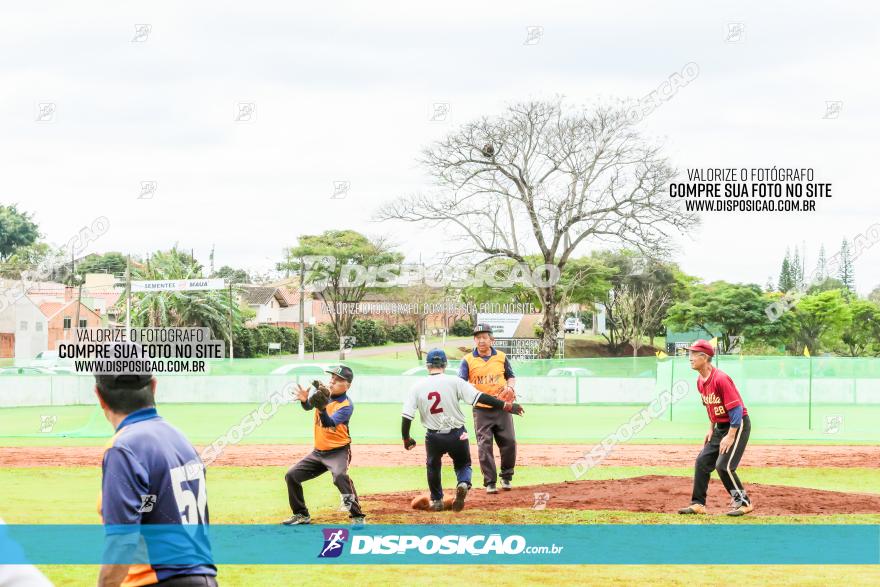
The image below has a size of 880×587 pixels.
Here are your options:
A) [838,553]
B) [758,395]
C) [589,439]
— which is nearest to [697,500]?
[838,553]

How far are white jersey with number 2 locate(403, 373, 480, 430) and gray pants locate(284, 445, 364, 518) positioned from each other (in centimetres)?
102

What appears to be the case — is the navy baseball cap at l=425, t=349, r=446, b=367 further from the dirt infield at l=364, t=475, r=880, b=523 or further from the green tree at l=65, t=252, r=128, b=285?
the green tree at l=65, t=252, r=128, b=285

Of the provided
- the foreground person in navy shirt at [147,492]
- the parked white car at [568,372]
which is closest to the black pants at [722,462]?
the foreground person in navy shirt at [147,492]

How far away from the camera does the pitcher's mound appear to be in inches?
496

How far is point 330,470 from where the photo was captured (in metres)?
11.2

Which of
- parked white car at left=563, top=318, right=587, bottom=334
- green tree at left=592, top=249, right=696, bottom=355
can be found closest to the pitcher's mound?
green tree at left=592, top=249, right=696, bottom=355

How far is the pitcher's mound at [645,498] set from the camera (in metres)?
12.6

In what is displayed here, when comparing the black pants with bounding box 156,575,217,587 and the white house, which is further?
the white house

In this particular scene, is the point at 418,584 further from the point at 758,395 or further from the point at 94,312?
the point at 94,312

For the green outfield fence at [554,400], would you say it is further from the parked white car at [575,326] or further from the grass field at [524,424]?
the parked white car at [575,326]

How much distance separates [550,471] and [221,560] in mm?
9642

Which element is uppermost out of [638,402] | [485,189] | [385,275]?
[485,189]

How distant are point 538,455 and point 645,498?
8033 millimetres

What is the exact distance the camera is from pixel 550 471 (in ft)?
59.4
